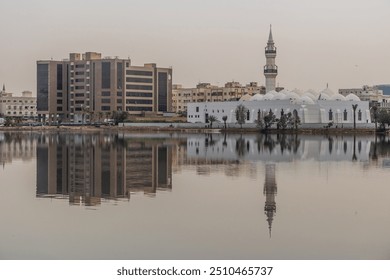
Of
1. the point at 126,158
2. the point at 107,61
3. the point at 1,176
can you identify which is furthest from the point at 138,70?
the point at 1,176

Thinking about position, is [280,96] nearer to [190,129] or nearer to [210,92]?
[190,129]

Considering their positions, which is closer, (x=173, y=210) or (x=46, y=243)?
(x=46, y=243)

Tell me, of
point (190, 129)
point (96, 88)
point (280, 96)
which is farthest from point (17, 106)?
point (280, 96)

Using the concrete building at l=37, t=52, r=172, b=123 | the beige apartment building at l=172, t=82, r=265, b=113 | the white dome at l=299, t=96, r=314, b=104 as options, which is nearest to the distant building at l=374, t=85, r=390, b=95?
the beige apartment building at l=172, t=82, r=265, b=113

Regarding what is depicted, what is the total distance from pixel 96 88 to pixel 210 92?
1137 centimetres

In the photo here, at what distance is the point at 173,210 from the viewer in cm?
715

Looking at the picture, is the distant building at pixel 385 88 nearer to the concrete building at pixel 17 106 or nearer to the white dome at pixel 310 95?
the white dome at pixel 310 95

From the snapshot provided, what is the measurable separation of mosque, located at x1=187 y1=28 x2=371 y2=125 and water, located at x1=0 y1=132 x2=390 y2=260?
74.7 feet

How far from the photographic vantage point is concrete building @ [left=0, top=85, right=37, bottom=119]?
5122cm

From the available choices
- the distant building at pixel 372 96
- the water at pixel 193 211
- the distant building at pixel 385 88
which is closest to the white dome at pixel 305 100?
the distant building at pixel 372 96

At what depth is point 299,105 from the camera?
116ft

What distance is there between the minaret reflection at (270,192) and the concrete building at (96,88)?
103 feet

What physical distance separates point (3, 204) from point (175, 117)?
1419 inches

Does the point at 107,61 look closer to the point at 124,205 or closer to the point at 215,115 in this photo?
the point at 215,115
